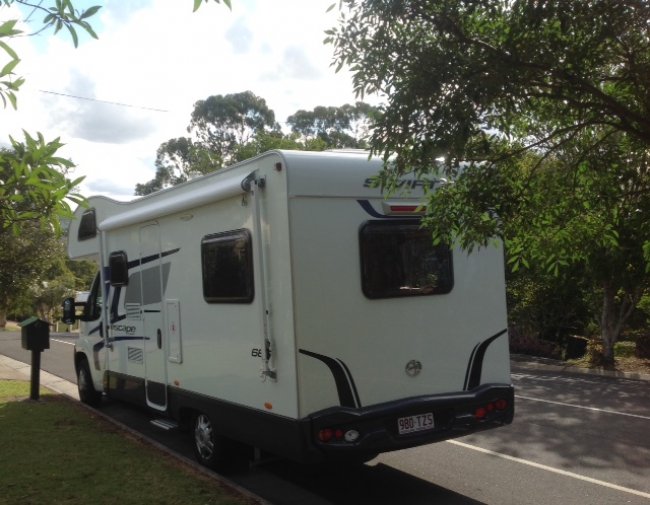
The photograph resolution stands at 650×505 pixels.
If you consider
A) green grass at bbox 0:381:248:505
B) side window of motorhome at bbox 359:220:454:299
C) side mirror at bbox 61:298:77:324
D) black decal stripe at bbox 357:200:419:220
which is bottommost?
green grass at bbox 0:381:248:505

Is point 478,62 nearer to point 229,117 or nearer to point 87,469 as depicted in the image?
point 87,469

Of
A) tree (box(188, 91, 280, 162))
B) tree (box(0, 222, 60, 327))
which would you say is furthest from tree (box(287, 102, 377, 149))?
tree (box(0, 222, 60, 327))

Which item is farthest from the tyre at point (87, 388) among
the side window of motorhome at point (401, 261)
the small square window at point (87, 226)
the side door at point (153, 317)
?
the side window of motorhome at point (401, 261)

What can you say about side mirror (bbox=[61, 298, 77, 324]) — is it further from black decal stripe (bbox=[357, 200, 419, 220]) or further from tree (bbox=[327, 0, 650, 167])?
tree (bbox=[327, 0, 650, 167])

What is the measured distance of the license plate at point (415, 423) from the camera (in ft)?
17.6

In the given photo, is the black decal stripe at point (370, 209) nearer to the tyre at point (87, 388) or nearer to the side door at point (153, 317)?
the side door at point (153, 317)

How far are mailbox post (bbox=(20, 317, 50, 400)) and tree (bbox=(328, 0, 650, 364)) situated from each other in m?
7.69

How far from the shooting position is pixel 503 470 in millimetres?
6590

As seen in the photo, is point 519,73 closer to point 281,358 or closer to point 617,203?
point 617,203

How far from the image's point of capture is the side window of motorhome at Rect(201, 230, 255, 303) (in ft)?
18.7

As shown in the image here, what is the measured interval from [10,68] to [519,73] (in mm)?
2780

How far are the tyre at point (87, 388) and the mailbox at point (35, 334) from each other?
83cm

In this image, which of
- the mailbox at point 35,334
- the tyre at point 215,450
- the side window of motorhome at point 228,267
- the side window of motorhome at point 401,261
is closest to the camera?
the side window of motorhome at point 401,261

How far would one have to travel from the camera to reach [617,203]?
498 cm
